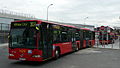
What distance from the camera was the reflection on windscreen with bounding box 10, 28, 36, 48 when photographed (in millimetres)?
9688

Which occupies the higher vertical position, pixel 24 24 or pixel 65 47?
pixel 24 24

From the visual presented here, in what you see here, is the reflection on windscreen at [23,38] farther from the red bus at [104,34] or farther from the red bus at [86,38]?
the red bus at [104,34]

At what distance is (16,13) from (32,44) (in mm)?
52120

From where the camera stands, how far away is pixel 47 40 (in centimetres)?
1092

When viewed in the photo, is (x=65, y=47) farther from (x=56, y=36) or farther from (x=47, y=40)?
(x=47, y=40)

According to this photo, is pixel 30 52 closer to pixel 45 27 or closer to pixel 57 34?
pixel 45 27

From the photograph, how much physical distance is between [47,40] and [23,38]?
1.83 metres

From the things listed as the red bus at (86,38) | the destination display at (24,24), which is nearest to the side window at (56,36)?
the destination display at (24,24)

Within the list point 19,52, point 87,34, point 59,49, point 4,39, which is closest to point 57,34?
point 59,49

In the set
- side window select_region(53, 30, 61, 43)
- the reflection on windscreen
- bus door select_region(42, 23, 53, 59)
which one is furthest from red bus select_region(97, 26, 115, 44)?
the reflection on windscreen

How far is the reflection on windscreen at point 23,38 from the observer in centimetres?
969

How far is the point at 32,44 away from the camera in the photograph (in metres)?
9.63

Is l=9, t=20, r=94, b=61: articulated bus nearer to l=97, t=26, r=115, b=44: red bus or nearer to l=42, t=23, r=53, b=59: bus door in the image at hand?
l=42, t=23, r=53, b=59: bus door

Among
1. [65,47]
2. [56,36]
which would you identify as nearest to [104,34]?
[65,47]
